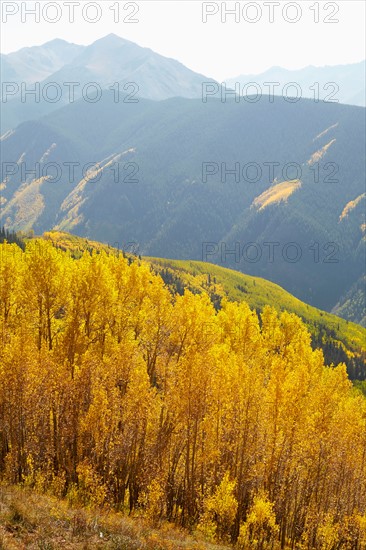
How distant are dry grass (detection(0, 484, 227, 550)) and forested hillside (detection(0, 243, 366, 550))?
22.8 ft

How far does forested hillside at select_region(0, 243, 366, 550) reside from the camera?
3856 centimetres

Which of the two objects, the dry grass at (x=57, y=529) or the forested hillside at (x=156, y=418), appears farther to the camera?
the forested hillside at (x=156, y=418)

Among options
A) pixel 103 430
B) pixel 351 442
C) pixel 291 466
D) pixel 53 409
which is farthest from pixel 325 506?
pixel 53 409

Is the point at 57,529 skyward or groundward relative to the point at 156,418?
skyward

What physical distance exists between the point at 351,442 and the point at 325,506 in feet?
25.9

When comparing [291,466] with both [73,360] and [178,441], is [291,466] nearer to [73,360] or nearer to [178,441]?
[178,441]

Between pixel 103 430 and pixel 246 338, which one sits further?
pixel 246 338

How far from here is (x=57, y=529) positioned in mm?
24359

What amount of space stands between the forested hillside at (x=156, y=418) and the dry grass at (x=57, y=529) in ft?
22.8

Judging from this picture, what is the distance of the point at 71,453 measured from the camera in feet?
134

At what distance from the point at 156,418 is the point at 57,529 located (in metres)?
20.1

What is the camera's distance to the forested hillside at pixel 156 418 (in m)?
38.6

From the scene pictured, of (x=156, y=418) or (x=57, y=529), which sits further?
(x=156, y=418)

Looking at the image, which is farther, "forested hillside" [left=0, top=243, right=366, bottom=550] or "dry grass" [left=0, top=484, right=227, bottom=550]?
"forested hillside" [left=0, top=243, right=366, bottom=550]
